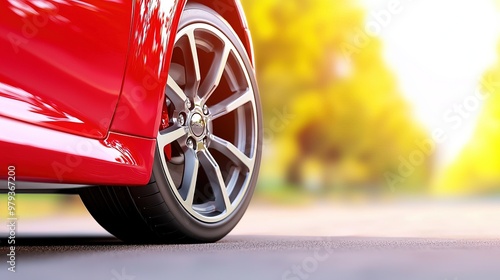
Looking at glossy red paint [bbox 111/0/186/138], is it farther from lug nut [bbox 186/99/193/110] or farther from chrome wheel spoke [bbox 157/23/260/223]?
lug nut [bbox 186/99/193/110]

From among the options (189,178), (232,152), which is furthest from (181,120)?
(232,152)

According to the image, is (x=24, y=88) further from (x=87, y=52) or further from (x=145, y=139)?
(x=145, y=139)

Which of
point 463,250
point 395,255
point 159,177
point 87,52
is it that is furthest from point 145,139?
point 463,250

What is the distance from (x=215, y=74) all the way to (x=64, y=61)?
2.58ft

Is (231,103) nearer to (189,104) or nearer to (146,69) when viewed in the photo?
(189,104)

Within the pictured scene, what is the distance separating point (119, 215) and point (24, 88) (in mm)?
684

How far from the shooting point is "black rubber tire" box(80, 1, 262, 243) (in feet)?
7.95

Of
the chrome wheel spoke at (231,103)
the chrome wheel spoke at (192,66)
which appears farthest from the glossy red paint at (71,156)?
the chrome wheel spoke at (231,103)

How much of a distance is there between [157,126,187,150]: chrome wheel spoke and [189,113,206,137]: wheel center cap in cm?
4

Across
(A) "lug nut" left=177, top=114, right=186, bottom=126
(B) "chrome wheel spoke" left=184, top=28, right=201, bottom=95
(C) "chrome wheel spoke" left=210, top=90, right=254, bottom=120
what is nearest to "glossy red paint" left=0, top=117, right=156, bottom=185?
(A) "lug nut" left=177, top=114, right=186, bottom=126

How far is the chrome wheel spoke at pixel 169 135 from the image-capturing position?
2.45 meters

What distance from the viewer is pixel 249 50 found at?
3.05 metres

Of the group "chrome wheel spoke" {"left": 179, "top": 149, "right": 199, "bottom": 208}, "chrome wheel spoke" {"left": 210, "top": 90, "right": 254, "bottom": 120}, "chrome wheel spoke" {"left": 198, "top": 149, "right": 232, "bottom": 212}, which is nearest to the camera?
"chrome wheel spoke" {"left": 179, "top": 149, "right": 199, "bottom": 208}

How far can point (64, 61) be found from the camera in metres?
2.07
